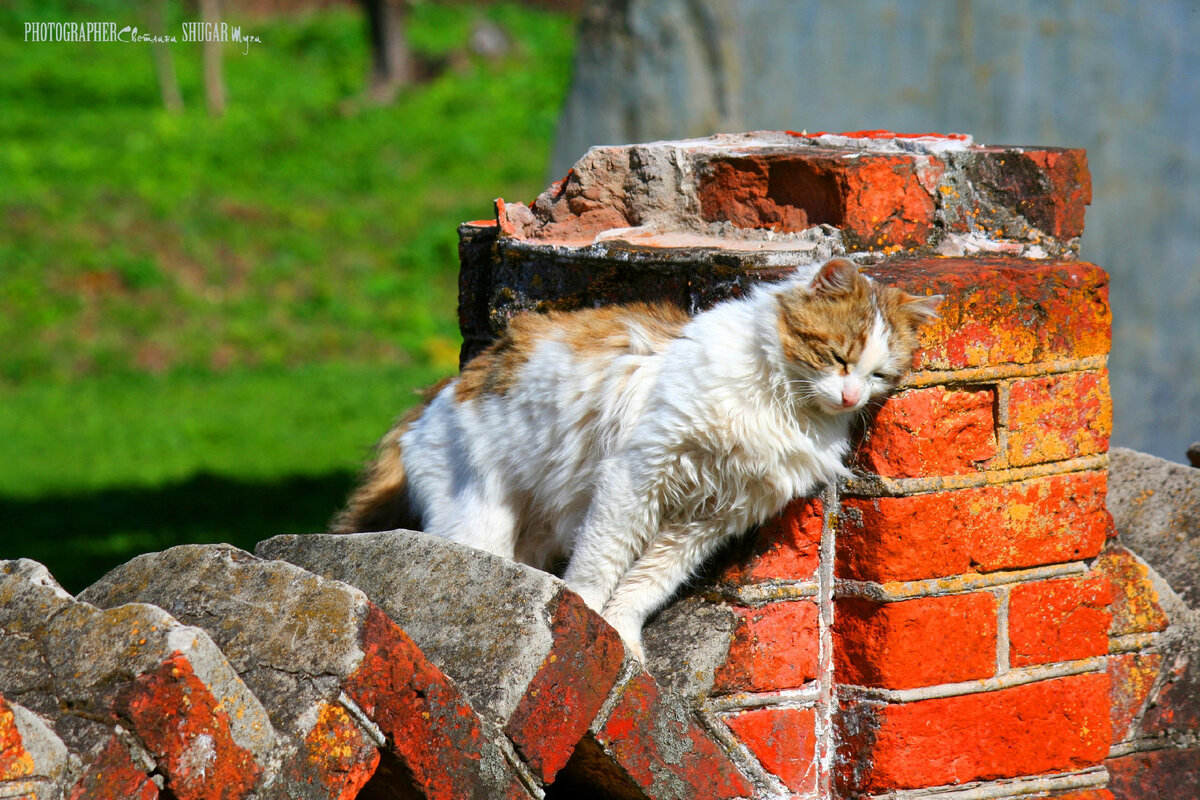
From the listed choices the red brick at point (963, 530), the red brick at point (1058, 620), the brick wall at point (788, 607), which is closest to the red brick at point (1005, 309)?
the brick wall at point (788, 607)

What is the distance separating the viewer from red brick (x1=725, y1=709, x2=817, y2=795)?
194cm

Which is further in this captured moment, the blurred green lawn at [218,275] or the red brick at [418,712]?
the blurred green lawn at [218,275]

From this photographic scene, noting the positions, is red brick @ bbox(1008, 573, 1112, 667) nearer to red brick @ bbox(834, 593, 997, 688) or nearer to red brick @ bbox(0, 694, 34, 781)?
red brick @ bbox(834, 593, 997, 688)

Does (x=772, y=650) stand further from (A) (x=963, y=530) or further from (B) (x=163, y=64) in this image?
(B) (x=163, y=64)

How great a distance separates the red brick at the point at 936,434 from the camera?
6.31 feet

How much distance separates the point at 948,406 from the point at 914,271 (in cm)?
24

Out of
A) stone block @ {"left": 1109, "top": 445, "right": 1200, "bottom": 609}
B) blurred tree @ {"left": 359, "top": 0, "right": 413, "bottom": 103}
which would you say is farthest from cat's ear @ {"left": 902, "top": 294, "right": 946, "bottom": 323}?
blurred tree @ {"left": 359, "top": 0, "right": 413, "bottom": 103}

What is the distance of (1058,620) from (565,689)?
36.7 inches

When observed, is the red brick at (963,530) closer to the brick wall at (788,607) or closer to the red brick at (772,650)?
the brick wall at (788,607)

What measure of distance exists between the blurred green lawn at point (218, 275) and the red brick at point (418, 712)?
13.3ft

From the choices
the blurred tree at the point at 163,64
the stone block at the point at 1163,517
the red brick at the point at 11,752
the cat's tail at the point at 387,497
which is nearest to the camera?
the red brick at the point at 11,752

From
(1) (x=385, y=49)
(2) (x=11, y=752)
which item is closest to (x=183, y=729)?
(2) (x=11, y=752)

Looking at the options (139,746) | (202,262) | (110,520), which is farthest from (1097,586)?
(202,262)

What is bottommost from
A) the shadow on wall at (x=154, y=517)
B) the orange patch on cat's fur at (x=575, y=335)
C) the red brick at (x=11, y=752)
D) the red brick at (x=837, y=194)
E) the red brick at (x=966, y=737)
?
the shadow on wall at (x=154, y=517)
